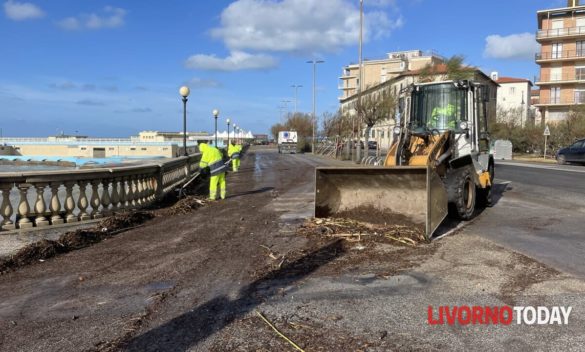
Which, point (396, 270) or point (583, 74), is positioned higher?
point (583, 74)

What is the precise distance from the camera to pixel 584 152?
30.7m

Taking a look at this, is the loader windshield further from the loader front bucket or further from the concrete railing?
the concrete railing

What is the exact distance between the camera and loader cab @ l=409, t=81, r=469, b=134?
10711 millimetres

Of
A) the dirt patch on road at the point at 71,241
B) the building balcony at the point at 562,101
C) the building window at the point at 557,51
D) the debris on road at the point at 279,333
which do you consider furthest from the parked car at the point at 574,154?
the building window at the point at 557,51

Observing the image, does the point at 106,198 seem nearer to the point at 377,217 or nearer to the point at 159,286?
the point at 159,286

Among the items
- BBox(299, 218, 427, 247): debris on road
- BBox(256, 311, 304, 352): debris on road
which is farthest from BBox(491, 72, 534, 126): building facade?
BBox(256, 311, 304, 352): debris on road

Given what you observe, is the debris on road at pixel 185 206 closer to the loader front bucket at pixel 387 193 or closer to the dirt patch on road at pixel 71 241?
the dirt patch on road at pixel 71 241

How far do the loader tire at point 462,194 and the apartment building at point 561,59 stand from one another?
64.4 meters

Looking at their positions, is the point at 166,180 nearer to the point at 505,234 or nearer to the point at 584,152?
the point at 505,234

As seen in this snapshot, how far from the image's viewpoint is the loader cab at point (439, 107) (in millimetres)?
10711

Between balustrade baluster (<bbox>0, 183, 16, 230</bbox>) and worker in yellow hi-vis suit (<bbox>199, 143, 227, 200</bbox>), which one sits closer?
balustrade baluster (<bbox>0, 183, 16, 230</bbox>)

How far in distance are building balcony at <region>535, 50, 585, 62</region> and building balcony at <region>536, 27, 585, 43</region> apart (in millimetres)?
1992

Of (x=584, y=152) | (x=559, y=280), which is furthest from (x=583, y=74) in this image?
(x=559, y=280)

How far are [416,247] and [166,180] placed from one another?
10.0m
